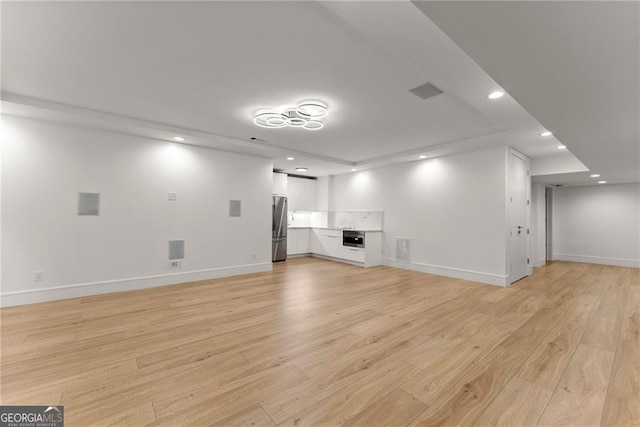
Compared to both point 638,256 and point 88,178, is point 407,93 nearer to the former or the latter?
point 88,178

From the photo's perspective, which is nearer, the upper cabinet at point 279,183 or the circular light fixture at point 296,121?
the circular light fixture at point 296,121

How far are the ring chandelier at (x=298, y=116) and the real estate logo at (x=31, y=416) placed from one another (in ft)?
11.0

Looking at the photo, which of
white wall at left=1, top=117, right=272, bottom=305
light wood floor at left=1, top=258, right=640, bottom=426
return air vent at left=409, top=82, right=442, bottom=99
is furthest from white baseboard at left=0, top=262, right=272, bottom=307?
return air vent at left=409, top=82, right=442, bottom=99

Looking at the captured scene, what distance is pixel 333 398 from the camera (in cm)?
181

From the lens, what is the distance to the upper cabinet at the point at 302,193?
8.52 m

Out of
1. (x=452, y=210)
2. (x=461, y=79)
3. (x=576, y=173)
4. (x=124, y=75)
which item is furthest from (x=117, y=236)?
(x=576, y=173)

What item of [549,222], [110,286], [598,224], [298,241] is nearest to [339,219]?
[298,241]

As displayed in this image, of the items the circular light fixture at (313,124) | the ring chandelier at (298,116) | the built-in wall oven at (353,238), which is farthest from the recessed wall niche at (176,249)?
the built-in wall oven at (353,238)

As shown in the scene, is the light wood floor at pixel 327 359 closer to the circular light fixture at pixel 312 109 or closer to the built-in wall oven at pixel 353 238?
the circular light fixture at pixel 312 109

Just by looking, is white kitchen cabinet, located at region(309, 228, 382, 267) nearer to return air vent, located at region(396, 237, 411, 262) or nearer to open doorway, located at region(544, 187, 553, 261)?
return air vent, located at region(396, 237, 411, 262)

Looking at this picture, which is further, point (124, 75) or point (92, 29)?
point (124, 75)

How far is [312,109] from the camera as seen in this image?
3416 millimetres

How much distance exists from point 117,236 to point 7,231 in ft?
3.87

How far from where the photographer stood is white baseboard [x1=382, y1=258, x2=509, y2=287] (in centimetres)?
493
